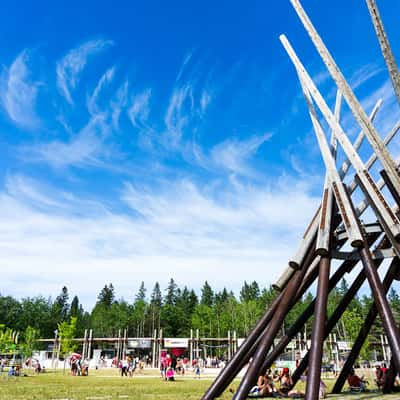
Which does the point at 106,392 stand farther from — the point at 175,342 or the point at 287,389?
the point at 175,342

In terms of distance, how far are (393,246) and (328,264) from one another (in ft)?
5.36

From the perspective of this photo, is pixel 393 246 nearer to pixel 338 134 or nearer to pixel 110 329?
pixel 338 134

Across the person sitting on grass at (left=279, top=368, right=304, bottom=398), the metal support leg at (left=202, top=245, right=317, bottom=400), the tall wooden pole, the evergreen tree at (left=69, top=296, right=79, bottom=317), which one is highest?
the evergreen tree at (left=69, top=296, right=79, bottom=317)

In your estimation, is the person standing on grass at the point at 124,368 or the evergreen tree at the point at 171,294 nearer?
the person standing on grass at the point at 124,368

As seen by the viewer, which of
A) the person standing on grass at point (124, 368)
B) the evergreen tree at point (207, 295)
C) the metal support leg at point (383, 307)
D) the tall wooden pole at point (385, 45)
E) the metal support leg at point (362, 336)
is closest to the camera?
the metal support leg at point (383, 307)

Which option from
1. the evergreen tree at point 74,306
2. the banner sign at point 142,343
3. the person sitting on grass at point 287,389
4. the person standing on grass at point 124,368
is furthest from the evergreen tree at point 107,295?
the person sitting on grass at point 287,389

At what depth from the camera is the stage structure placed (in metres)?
8.22

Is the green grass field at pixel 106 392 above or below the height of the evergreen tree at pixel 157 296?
below

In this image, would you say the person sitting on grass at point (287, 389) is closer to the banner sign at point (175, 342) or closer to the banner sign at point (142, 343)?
the banner sign at point (175, 342)

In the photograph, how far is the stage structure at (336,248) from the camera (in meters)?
8.22

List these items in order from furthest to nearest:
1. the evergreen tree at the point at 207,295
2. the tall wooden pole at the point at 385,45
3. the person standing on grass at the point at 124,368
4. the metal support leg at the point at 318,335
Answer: the evergreen tree at the point at 207,295, the person standing on grass at the point at 124,368, the tall wooden pole at the point at 385,45, the metal support leg at the point at 318,335

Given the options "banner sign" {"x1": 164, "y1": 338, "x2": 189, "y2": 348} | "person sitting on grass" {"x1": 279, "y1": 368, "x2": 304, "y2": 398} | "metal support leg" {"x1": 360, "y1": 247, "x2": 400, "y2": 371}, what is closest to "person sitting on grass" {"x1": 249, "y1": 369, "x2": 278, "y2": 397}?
"person sitting on grass" {"x1": 279, "y1": 368, "x2": 304, "y2": 398}

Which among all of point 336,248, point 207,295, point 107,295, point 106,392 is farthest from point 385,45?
point 107,295

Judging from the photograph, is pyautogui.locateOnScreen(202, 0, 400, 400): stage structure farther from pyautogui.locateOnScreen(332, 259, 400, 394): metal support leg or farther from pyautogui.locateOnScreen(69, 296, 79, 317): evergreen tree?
pyautogui.locateOnScreen(69, 296, 79, 317): evergreen tree
